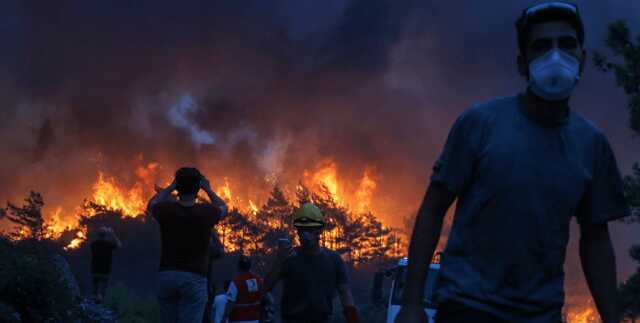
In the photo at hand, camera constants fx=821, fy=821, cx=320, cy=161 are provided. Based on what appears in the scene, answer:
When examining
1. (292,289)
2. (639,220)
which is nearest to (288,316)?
(292,289)

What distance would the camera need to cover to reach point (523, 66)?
9.86ft

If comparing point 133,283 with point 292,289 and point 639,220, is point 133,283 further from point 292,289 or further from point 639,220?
point 292,289

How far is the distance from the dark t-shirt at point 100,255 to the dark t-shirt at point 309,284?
12.3m

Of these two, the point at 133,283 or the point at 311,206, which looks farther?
the point at 133,283

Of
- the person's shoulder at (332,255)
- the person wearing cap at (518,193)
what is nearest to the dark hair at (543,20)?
the person wearing cap at (518,193)

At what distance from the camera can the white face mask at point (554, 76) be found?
9.10 feet

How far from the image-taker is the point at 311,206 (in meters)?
8.16

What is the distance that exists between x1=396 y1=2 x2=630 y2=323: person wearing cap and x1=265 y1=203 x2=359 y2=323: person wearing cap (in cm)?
491

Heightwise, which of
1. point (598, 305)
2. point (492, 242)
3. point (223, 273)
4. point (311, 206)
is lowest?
point (598, 305)

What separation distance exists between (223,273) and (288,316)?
332 feet

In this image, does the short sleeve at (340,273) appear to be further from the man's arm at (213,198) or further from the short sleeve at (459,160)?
the short sleeve at (459,160)

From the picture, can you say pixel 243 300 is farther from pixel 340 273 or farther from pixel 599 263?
pixel 599 263

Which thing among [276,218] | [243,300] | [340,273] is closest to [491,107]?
[340,273]

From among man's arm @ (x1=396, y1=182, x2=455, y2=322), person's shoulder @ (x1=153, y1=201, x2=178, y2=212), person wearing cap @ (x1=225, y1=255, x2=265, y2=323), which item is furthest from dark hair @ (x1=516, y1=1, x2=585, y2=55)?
person wearing cap @ (x1=225, y1=255, x2=265, y2=323)
